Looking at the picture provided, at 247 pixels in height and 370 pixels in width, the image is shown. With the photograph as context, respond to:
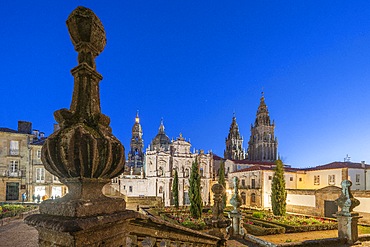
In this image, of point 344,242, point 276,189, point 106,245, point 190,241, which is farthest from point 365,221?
point 106,245

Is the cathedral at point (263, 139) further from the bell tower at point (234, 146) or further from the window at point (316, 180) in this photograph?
the window at point (316, 180)

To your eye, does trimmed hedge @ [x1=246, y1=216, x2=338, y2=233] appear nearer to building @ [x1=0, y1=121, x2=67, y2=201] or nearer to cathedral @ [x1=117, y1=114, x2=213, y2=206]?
building @ [x1=0, y1=121, x2=67, y2=201]

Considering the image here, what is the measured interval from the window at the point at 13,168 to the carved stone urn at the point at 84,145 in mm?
36755

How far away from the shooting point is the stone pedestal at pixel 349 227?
1200cm

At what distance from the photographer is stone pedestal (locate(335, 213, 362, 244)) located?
12000mm

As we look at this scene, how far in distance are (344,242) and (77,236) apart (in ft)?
45.8

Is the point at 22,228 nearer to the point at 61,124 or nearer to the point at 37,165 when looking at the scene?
the point at 61,124

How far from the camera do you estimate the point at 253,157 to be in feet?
270

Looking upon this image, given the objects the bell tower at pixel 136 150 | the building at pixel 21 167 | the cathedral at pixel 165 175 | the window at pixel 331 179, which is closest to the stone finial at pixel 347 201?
the window at pixel 331 179

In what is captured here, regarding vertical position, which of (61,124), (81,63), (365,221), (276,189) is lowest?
(365,221)

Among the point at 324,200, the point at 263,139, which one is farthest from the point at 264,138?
the point at 324,200

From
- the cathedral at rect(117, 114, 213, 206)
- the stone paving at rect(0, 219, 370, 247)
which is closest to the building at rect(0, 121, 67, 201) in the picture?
the cathedral at rect(117, 114, 213, 206)

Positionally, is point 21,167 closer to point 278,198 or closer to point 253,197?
point 278,198

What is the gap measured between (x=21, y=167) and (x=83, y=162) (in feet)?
122
